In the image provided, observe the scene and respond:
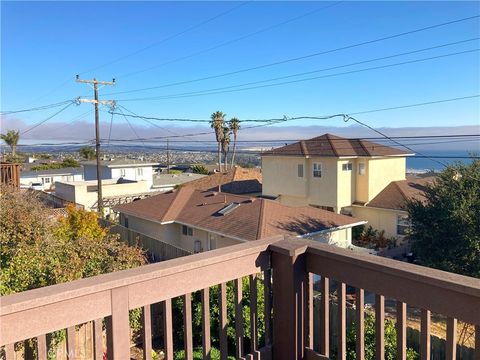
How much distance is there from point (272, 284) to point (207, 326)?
499 mm

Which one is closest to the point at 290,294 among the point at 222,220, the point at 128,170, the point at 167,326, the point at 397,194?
the point at 167,326

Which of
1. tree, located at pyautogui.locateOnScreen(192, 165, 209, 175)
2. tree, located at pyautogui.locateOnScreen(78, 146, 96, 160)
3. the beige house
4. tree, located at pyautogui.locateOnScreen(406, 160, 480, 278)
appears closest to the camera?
tree, located at pyautogui.locateOnScreen(406, 160, 480, 278)

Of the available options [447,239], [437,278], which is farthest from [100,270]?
[447,239]

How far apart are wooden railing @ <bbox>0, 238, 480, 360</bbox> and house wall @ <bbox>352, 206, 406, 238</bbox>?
18989mm

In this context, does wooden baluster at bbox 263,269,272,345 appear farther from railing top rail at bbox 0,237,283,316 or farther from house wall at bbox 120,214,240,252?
house wall at bbox 120,214,240,252

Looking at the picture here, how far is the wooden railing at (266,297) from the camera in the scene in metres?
1.68

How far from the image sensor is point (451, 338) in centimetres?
185

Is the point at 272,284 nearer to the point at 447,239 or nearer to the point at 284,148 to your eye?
the point at 447,239

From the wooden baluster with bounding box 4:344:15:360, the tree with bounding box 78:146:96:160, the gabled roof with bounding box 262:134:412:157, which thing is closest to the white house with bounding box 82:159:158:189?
the gabled roof with bounding box 262:134:412:157

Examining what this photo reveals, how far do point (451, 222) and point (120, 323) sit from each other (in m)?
13.9

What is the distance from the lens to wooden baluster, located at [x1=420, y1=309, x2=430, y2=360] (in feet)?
6.31

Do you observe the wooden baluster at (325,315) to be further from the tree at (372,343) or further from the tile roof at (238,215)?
the tile roof at (238,215)

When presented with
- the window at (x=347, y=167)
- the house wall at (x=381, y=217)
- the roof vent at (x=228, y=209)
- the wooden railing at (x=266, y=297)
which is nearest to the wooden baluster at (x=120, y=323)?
the wooden railing at (x=266, y=297)

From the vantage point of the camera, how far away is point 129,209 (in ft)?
66.7
